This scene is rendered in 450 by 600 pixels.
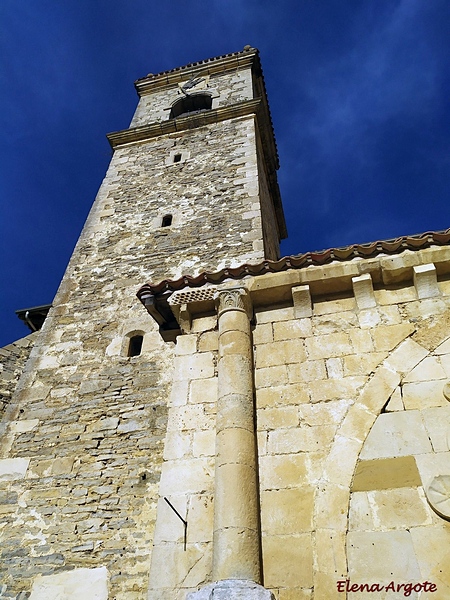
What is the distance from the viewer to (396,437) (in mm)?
3621

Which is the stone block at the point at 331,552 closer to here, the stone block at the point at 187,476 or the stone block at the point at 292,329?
the stone block at the point at 187,476

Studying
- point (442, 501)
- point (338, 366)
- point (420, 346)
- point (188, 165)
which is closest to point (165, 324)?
point (338, 366)

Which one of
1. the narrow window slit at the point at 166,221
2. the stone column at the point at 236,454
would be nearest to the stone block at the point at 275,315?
the stone column at the point at 236,454

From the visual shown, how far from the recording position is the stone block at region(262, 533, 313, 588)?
320 centimetres

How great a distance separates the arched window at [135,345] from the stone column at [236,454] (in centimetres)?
247

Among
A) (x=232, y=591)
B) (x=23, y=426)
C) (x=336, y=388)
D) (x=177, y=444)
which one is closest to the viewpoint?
(x=232, y=591)

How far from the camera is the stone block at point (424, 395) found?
3.73 metres

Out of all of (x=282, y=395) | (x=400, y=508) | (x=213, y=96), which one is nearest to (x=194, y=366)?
(x=282, y=395)

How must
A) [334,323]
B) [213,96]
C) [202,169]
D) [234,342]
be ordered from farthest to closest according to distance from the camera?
[213,96], [202,169], [334,323], [234,342]

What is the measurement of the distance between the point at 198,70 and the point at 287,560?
14.7 m

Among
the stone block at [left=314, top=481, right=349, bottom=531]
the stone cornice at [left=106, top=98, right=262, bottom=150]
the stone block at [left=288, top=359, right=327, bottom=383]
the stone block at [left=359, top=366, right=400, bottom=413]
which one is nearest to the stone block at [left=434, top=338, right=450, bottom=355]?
the stone block at [left=359, top=366, right=400, bottom=413]

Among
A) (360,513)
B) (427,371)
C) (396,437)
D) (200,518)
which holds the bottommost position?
(360,513)

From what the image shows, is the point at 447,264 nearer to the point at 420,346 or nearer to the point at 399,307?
the point at 399,307

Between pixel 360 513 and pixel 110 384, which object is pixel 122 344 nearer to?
pixel 110 384
